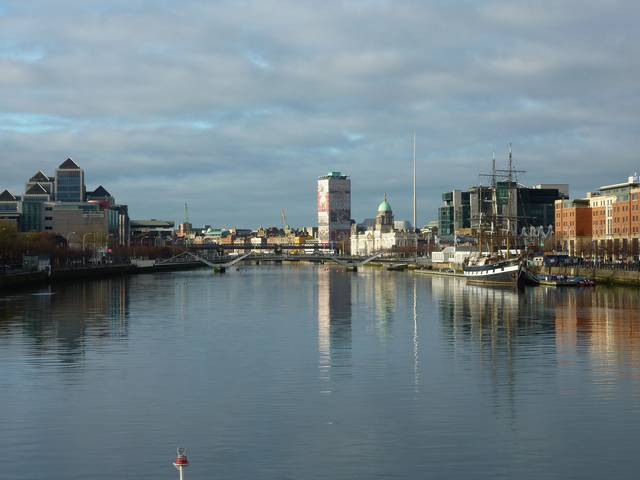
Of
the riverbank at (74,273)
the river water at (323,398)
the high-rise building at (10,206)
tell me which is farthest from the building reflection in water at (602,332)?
the high-rise building at (10,206)

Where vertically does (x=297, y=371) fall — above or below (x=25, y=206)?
below

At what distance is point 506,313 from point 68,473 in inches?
1555

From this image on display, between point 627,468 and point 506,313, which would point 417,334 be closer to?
point 506,313

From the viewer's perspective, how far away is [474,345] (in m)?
37.8

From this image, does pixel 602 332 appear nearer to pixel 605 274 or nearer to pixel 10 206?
pixel 605 274

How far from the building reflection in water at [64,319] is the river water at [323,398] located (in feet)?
0.82

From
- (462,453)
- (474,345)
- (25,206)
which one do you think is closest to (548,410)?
(462,453)

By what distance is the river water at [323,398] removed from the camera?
749 inches

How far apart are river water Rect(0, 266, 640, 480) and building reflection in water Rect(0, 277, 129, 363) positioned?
251 millimetres

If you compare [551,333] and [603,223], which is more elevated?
[603,223]

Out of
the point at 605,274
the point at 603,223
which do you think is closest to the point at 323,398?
the point at 605,274

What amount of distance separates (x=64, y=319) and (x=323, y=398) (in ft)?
94.4

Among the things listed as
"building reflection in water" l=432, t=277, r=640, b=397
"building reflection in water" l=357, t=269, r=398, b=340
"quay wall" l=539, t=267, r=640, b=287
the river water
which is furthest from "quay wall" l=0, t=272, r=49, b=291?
"quay wall" l=539, t=267, r=640, b=287

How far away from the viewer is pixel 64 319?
1996 inches
